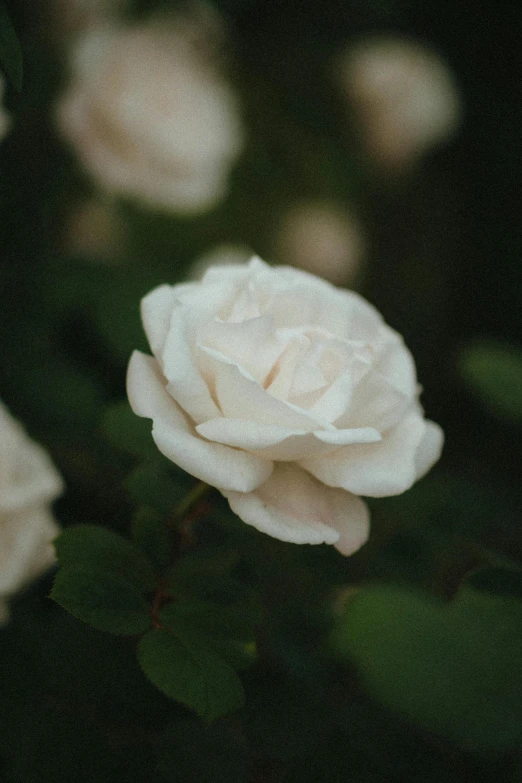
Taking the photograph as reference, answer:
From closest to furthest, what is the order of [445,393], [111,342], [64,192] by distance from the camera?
1. [111,342]
2. [64,192]
3. [445,393]

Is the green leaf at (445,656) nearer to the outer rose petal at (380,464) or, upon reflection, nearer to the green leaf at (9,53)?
the outer rose petal at (380,464)

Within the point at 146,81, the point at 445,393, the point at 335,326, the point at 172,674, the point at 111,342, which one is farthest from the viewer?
the point at 445,393

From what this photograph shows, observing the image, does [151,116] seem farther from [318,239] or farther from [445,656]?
[445,656]

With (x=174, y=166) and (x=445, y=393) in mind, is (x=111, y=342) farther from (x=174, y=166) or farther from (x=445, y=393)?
(x=445, y=393)

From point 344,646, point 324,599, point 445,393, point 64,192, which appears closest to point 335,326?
point 344,646

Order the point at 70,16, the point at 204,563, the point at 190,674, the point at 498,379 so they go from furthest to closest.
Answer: the point at 70,16 → the point at 498,379 → the point at 204,563 → the point at 190,674

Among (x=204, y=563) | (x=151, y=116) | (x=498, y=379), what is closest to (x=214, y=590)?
(x=204, y=563)
